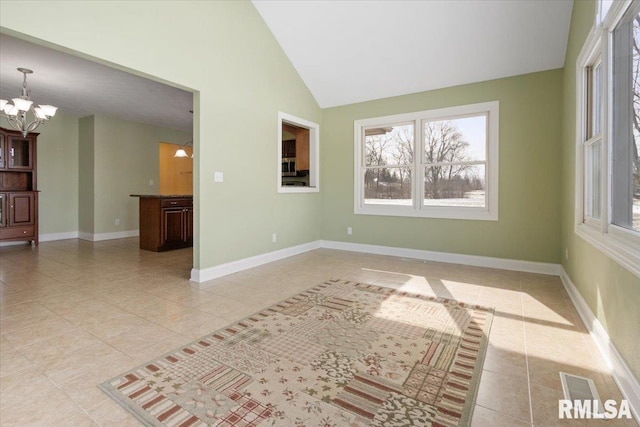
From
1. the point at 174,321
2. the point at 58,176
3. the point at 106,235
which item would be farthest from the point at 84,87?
the point at 174,321

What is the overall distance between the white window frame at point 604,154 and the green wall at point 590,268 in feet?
0.34

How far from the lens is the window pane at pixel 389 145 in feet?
17.5

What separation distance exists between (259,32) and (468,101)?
10.4 ft

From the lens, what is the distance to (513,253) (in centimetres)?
443

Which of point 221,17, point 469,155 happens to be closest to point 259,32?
point 221,17

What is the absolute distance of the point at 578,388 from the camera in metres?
1.76

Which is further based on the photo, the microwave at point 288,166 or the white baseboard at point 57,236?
the microwave at point 288,166

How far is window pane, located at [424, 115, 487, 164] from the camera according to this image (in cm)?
470

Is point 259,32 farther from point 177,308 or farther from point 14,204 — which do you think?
point 14,204

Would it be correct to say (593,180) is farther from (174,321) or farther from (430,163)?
(174,321)

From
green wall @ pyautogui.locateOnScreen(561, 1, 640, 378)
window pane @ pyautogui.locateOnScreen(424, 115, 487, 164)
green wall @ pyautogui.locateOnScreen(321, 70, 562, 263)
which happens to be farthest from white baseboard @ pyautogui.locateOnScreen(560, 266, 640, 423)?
window pane @ pyautogui.locateOnScreen(424, 115, 487, 164)

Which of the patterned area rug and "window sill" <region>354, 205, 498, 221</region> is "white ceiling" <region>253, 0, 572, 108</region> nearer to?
"window sill" <region>354, 205, 498, 221</region>

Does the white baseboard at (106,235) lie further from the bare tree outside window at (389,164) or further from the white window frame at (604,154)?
the white window frame at (604,154)

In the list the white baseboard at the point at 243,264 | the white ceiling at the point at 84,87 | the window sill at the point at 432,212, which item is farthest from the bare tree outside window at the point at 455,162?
the white ceiling at the point at 84,87
